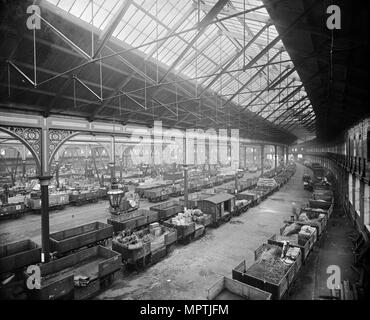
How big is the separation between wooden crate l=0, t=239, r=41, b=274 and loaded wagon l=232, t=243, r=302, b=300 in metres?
7.95

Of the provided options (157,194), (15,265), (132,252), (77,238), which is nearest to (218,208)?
(132,252)

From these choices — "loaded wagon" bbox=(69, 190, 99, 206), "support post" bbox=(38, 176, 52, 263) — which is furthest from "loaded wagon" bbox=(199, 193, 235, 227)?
"loaded wagon" bbox=(69, 190, 99, 206)

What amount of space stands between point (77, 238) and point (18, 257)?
236 centimetres

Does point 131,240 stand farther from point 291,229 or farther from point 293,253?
point 291,229

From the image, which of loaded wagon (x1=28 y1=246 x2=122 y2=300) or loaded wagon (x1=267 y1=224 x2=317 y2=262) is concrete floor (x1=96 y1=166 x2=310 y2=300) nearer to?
loaded wagon (x1=28 y1=246 x2=122 y2=300)

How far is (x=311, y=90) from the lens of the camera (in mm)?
10992

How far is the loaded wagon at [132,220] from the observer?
12.9m

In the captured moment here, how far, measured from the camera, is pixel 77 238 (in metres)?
10.6

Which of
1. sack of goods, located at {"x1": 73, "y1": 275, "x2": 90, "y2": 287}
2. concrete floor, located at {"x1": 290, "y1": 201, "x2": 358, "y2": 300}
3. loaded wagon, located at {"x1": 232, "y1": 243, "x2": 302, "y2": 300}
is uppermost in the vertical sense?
loaded wagon, located at {"x1": 232, "y1": 243, "x2": 302, "y2": 300}

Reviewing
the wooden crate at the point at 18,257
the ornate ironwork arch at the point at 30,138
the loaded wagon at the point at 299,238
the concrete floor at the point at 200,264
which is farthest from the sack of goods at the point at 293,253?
A: the ornate ironwork arch at the point at 30,138

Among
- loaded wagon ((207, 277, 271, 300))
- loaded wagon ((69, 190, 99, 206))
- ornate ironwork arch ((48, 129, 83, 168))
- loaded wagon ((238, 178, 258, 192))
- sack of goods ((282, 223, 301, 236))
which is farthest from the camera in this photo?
loaded wagon ((238, 178, 258, 192))

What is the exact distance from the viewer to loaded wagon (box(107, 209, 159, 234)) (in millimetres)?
12914

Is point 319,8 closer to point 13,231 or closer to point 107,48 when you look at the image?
point 107,48

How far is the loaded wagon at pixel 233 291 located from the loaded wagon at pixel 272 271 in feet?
1.91
